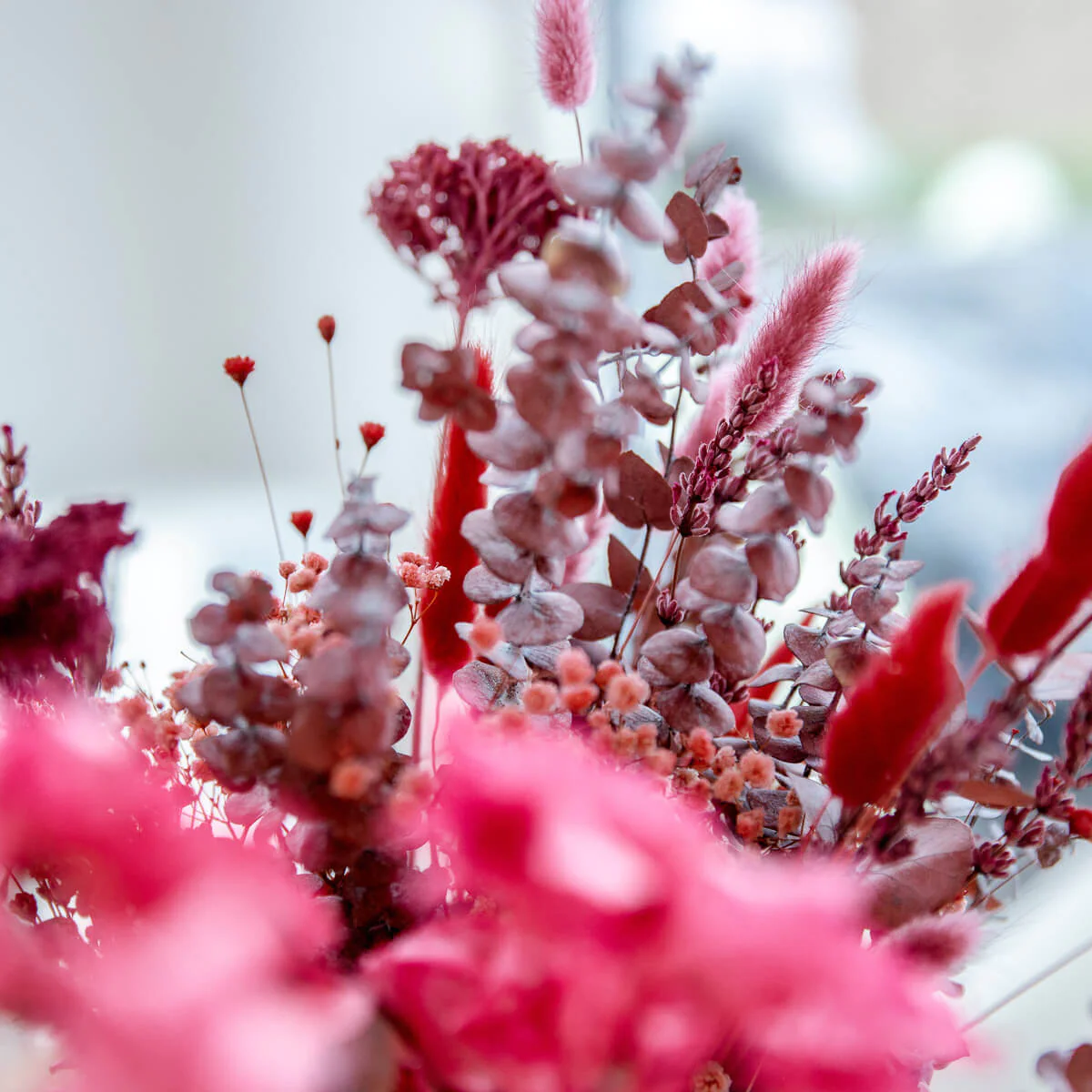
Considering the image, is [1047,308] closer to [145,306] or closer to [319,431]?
[319,431]

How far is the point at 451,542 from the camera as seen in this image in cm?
34

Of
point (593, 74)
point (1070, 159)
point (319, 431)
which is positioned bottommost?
point (593, 74)

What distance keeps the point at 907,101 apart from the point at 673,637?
3.72 ft

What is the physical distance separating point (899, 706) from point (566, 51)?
11.9 inches

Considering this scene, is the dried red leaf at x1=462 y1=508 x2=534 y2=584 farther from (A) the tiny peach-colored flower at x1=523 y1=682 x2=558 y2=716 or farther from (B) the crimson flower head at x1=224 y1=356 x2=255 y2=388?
(B) the crimson flower head at x1=224 y1=356 x2=255 y2=388

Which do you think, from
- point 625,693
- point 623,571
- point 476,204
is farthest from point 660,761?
point 476,204

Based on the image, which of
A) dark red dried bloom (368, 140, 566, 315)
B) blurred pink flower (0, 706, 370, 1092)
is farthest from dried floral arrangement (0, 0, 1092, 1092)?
dark red dried bloom (368, 140, 566, 315)

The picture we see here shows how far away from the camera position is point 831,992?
0.51ft

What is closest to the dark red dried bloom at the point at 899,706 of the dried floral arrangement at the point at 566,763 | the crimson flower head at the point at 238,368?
the dried floral arrangement at the point at 566,763

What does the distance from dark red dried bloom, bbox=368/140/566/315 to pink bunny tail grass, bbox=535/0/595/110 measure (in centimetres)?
12

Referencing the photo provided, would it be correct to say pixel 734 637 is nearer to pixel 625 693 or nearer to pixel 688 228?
pixel 625 693

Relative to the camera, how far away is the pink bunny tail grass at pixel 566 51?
14.8 inches

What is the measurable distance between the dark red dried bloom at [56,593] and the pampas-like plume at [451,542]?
4.4 inches

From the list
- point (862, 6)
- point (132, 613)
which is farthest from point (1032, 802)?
point (862, 6)
